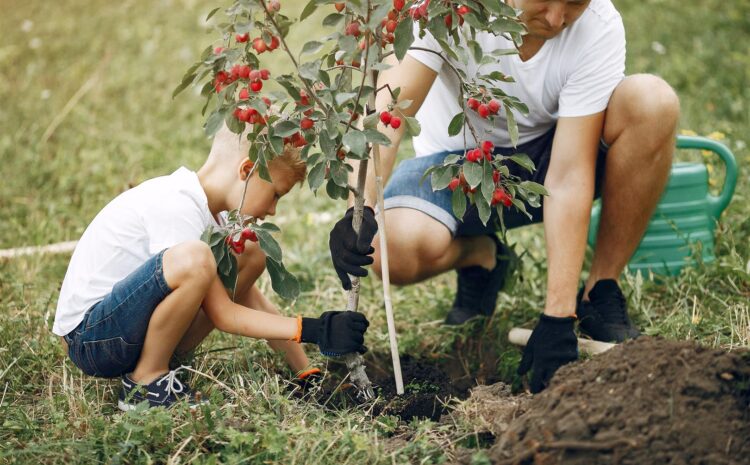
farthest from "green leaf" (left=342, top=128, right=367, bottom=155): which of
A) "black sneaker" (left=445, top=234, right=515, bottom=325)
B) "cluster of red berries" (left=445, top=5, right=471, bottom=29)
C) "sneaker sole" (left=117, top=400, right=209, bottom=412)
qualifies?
"black sneaker" (left=445, top=234, right=515, bottom=325)

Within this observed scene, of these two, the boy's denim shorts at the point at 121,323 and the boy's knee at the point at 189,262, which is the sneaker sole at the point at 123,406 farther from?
the boy's knee at the point at 189,262

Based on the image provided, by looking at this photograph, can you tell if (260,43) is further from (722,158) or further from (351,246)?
(722,158)

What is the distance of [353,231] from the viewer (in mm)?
2105

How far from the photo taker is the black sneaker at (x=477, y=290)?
9.50 ft

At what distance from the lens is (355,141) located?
5.61 feet

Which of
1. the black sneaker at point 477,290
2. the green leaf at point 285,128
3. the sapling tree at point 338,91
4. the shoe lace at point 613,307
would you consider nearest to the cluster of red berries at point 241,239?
the sapling tree at point 338,91

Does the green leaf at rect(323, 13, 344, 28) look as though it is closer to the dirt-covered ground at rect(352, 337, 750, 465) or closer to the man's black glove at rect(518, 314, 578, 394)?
the dirt-covered ground at rect(352, 337, 750, 465)

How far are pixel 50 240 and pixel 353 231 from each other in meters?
1.86

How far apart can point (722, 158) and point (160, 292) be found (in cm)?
205

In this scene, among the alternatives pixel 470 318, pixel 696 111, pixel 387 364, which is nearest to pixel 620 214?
pixel 470 318

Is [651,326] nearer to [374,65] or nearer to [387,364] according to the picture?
[387,364]

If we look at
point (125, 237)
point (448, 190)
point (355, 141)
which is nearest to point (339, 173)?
point (355, 141)

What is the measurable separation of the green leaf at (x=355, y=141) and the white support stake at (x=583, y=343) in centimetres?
98

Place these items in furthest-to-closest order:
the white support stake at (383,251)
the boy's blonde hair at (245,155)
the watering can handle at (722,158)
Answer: the watering can handle at (722,158) < the boy's blonde hair at (245,155) < the white support stake at (383,251)
